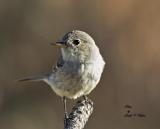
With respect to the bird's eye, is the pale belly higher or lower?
lower

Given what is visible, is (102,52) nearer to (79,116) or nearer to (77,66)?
(77,66)

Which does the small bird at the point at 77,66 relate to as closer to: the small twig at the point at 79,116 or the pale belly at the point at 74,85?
the pale belly at the point at 74,85

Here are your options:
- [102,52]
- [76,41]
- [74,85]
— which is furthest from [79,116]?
[102,52]

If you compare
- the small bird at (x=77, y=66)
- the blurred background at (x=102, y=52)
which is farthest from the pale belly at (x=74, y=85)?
the blurred background at (x=102, y=52)

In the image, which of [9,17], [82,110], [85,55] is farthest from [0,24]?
[82,110]

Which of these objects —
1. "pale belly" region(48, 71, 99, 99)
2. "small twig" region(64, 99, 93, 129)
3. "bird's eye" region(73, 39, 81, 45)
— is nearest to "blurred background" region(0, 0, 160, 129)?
"pale belly" region(48, 71, 99, 99)

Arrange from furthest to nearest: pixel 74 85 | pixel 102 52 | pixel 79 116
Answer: pixel 102 52 < pixel 74 85 < pixel 79 116

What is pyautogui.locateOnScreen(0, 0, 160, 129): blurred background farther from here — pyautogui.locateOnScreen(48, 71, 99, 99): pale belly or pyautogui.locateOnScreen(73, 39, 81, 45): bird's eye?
pyautogui.locateOnScreen(73, 39, 81, 45): bird's eye
